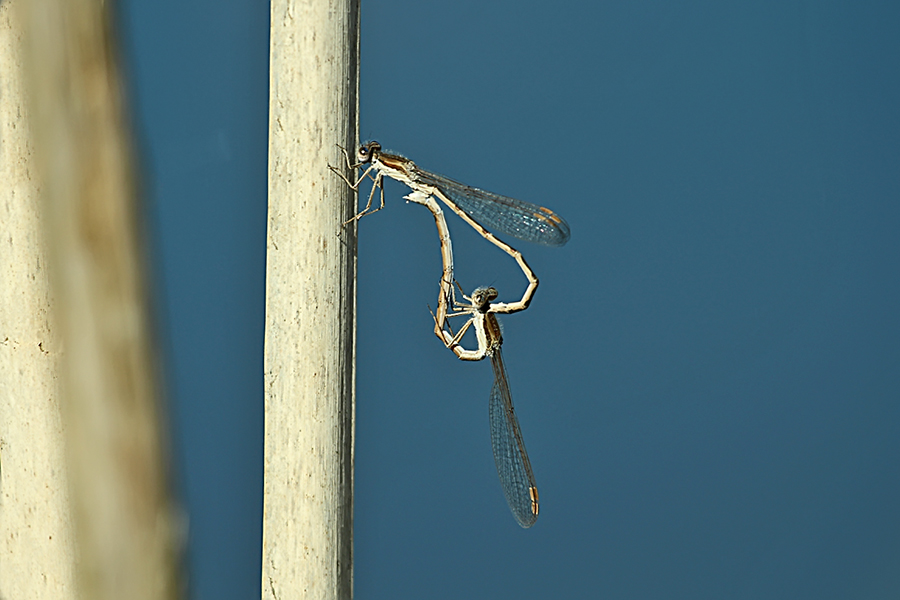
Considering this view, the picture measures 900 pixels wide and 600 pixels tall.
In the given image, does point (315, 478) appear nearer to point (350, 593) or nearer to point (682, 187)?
point (350, 593)

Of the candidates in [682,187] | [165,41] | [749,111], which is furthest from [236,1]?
[749,111]

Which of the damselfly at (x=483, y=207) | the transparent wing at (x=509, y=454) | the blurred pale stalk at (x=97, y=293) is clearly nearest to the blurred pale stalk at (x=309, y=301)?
the damselfly at (x=483, y=207)

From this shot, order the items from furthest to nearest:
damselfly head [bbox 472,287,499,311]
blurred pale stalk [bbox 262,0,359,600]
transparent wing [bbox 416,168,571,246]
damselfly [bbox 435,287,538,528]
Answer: damselfly [bbox 435,287,538,528] < transparent wing [bbox 416,168,571,246] < damselfly head [bbox 472,287,499,311] < blurred pale stalk [bbox 262,0,359,600]

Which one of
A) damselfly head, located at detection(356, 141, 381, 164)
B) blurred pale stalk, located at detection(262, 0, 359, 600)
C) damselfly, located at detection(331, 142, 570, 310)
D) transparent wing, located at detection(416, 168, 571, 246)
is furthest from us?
transparent wing, located at detection(416, 168, 571, 246)

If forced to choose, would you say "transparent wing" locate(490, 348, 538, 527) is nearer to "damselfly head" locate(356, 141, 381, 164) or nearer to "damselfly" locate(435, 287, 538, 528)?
"damselfly" locate(435, 287, 538, 528)

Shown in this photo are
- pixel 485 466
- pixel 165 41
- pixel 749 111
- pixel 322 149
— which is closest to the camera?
pixel 322 149

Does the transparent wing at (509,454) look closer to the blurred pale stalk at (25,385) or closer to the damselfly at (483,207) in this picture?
the damselfly at (483,207)

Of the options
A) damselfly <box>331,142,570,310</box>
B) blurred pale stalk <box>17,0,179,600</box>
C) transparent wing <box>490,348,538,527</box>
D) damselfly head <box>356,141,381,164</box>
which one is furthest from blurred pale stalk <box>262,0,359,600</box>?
transparent wing <box>490,348,538,527</box>
